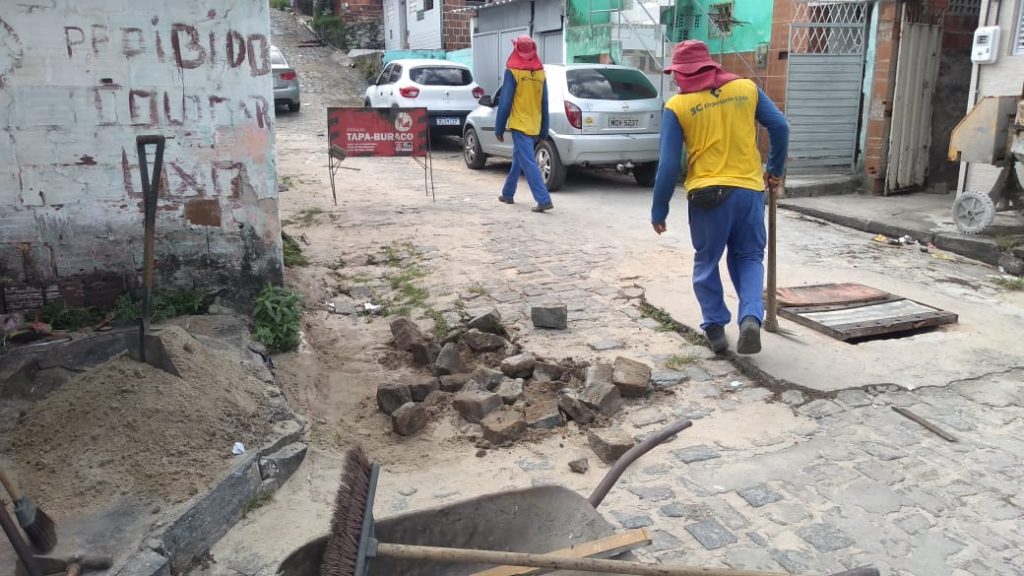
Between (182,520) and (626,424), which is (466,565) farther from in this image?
(626,424)

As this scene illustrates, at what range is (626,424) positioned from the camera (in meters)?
4.37

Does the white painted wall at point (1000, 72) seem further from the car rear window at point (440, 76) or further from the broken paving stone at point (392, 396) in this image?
the car rear window at point (440, 76)

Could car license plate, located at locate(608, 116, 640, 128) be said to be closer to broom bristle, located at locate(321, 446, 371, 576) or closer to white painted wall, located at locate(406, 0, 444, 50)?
broom bristle, located at locate(321, 446, 371, 576)

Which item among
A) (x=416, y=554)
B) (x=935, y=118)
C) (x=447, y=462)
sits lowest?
(x=447, y=462)

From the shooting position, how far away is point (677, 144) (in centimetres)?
496

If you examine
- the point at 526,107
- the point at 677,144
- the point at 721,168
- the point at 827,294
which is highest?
the point at 526,107

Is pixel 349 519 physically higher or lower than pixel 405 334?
higher

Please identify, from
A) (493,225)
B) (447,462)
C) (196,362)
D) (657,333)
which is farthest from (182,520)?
(493,225)

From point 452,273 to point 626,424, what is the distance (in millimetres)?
3004

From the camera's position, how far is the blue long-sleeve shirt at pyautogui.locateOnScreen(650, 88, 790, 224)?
495cm

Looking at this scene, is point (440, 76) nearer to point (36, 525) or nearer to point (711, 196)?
point (711, 196)

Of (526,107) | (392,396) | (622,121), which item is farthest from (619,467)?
(622,121)

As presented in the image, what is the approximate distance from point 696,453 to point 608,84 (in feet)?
25.2

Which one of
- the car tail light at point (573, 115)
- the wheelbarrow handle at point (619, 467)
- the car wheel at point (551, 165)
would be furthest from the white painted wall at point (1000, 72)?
the wheelbarrow handle at point (619, 467)
